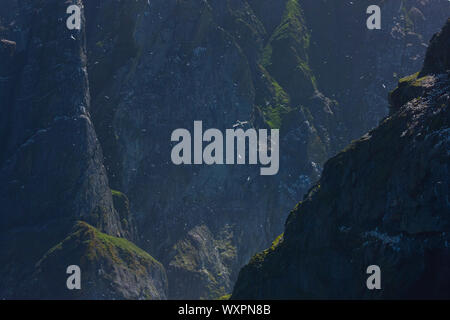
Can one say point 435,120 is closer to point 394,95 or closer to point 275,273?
point 394,95

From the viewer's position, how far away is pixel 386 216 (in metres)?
166

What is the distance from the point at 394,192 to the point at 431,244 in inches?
594

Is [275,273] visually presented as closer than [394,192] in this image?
No

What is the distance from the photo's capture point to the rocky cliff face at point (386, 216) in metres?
155

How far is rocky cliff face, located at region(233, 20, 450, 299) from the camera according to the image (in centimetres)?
15475

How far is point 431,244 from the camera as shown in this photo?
154 meters

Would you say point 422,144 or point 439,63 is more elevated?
point 439,63

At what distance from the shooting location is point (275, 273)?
193000 millimetres

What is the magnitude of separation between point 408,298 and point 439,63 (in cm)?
4867
